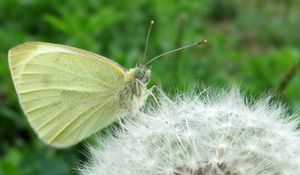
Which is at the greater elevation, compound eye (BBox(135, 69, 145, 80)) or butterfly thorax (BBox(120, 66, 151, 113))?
compound eye (BBox(135, 69, 145, 80))

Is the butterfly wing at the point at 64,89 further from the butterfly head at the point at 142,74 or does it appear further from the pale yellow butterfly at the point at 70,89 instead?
the butterfly head at the point at 142,74

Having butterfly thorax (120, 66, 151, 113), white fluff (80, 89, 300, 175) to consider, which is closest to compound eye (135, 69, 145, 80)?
butterfly thorax (120, 66, 151, 113)

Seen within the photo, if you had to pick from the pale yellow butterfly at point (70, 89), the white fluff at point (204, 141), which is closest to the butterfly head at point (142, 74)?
the pale yellow butterfly at point (70, 89)

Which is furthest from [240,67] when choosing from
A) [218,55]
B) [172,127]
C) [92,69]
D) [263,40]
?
[263,40]

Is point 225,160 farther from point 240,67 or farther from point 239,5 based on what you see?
point 239,5

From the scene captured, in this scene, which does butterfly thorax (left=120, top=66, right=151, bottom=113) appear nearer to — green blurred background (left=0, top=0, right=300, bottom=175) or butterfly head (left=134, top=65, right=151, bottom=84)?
butterfly head (left=134, top=65, right=151, bottom=84)
